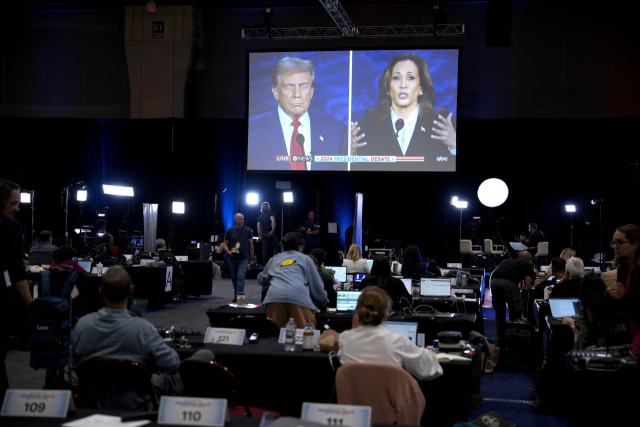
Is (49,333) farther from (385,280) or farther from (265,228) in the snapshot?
(265,228)

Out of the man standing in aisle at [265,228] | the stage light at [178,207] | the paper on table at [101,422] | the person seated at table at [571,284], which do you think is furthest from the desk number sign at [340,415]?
the stage light at [178,207]

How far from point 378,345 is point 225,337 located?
4.67 feet

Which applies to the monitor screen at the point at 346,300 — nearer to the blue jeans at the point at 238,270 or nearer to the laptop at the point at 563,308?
the laptop at the point at 563,308

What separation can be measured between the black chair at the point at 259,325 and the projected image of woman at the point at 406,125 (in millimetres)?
8114

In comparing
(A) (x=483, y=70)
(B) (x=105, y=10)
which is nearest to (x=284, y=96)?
(A) (x=483, y=70)

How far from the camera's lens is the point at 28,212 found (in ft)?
51.4

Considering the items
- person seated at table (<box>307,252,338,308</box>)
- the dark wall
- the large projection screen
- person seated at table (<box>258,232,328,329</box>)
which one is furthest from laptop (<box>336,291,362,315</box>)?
the dark wall

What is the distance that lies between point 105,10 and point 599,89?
12.8m

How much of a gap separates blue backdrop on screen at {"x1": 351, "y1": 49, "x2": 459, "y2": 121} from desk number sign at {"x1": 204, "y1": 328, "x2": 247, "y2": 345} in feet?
30.1

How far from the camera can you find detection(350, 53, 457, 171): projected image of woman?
1221cm

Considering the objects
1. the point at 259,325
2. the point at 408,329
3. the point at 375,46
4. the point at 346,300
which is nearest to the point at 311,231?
the point at 375,46

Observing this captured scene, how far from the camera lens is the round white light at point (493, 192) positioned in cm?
1492

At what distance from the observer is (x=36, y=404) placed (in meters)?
2.30

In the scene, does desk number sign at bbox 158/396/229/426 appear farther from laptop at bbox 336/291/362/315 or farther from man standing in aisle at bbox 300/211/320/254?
man standing in aisle at bbox 300/211/320/254
